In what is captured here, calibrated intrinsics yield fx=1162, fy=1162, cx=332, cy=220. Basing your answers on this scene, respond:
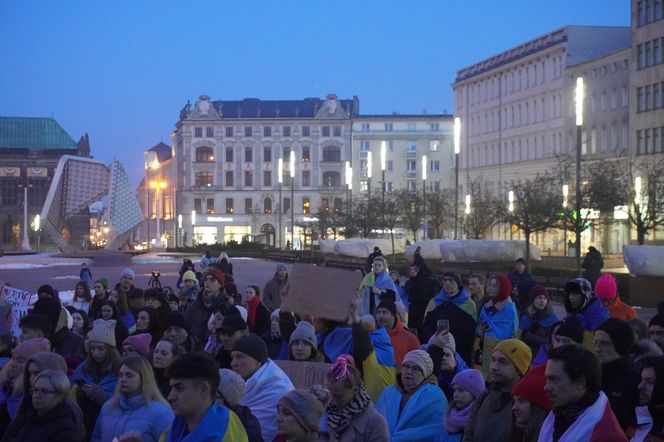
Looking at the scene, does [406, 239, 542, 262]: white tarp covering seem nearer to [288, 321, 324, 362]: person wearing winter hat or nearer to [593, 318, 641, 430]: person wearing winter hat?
[288, 321, 324, 362]: person wearing winter hat

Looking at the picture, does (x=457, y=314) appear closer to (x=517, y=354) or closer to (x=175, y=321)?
(x=175, y=321)

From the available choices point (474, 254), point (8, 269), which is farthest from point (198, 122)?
point (474, 254)

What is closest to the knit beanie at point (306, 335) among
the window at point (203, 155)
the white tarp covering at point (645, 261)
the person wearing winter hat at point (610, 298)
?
the person wearing winter hat at point (610, 298)

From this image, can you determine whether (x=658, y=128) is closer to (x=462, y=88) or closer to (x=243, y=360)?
(x=462, y=88)

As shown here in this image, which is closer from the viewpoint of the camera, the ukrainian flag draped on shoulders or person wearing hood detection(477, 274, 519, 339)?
the ukrainian flag draped on shoulders

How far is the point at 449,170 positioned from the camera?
118 metres

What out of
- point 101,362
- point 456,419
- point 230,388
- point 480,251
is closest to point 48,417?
point 230,388

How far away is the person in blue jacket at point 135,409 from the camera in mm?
6543

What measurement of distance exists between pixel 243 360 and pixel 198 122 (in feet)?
388

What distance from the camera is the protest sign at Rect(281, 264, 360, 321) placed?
841 cm

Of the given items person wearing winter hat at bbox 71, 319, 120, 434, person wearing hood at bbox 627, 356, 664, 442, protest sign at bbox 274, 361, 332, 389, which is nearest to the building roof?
person wearing winter hat at bbox 71, 319, 120, 434

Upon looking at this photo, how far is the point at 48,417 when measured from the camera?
6414 mm

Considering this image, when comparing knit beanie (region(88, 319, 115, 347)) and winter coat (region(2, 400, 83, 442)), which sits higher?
knit beanie (region(88, 319, 115, 347))

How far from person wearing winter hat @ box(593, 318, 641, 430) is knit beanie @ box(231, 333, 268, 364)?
80.0 inches
